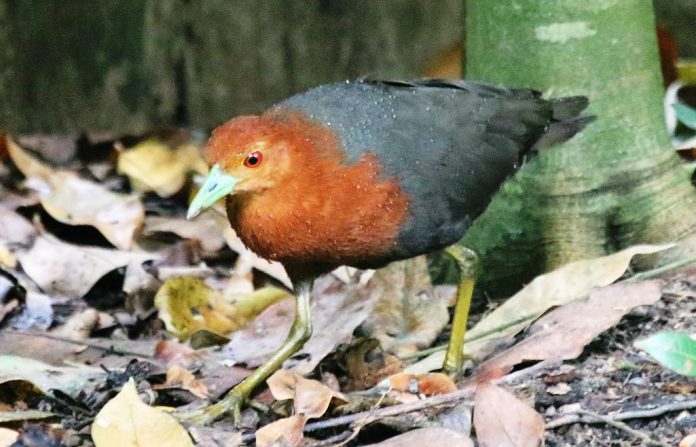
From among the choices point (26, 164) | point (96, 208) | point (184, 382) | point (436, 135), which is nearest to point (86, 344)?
point (184, 382)

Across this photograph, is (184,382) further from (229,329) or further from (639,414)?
(639,414)

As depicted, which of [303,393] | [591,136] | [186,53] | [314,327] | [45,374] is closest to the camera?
[303,393]

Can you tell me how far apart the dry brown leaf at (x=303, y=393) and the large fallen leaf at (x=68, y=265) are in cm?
133

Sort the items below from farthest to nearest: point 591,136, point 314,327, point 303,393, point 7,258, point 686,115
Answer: point 686,115
point 7,258
point 591,136
point 314,327
point 303,393

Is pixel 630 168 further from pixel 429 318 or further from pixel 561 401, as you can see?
pixel 561 401

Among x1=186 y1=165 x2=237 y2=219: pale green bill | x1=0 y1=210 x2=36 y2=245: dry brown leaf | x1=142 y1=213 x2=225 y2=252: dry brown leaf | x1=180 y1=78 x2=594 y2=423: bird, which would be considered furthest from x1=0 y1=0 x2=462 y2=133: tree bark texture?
x1=186 y1=165 x2=237 y2=219: pale green bill

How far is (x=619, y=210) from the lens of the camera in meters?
4.50

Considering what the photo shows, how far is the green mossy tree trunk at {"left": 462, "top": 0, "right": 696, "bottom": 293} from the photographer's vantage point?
434 centimetres

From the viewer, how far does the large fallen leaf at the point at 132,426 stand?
3104 millimetres

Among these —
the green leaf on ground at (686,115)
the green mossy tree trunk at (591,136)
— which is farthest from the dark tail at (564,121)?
the green leaf on ground at (686,115)

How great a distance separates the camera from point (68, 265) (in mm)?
4711

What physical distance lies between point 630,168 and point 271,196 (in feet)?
5.40

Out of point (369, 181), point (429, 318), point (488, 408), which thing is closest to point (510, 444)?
point (488, 408)

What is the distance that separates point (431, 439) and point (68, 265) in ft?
7.22
